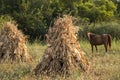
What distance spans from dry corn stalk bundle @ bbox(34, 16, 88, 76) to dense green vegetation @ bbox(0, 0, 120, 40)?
40.7 ft

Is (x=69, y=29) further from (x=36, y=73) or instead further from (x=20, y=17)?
(x=20, y=17)

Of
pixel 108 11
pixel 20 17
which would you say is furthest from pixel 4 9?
pixel 108 11

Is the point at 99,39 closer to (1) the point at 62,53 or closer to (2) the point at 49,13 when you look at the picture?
(1) the point at 62,53

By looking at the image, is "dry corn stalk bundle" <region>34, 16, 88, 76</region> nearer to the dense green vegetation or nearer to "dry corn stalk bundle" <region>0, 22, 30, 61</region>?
"dry corn stalk bundle" <region>0, 22, 30, 61</region>

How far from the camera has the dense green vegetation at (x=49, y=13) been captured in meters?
23.0

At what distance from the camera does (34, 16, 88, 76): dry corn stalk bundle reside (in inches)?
324

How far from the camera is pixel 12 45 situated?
1070 centimetres

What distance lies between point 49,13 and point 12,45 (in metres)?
14.0

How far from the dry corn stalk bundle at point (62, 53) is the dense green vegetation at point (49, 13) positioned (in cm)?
1241

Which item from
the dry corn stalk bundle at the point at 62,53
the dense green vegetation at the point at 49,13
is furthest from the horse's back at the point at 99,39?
the dense green vegetation at the point at 49,13

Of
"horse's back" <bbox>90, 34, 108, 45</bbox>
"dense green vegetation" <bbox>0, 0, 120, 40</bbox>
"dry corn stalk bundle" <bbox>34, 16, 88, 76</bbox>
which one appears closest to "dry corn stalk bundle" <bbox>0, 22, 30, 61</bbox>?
"dry corn stalk bundle" <bbox>34, 16, 88, 76</bbox>

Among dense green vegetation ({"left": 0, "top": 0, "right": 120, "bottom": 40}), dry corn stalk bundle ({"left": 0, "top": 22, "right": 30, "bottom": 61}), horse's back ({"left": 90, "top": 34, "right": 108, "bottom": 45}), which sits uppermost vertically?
dry corn stalk bundle ({"left": 0, "top": 22, "right": 30, "bottom": 61})

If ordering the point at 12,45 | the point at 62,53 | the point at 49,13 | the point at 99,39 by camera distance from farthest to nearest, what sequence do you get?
the point at 49,13
the point at 99,39
the point at 12,45
the point at 62,53

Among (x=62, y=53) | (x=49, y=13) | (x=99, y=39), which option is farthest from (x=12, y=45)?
(x=49, y=13)
